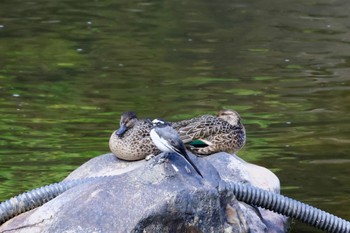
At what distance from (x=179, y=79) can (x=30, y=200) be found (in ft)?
21.1

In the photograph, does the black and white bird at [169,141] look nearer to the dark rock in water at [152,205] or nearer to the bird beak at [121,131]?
the dark rock in water at [152,205]

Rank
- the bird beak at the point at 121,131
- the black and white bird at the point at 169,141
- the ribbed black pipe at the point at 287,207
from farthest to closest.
Answer: 1. the bird beak at the point at 121,131
2. the ribbed black pipe at the point at 287,207
3. the black and white bird at the point at 169,141

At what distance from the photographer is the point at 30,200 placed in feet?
22.7

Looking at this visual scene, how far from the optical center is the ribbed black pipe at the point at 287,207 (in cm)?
686

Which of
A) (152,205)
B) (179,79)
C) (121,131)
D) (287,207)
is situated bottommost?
(179,79)

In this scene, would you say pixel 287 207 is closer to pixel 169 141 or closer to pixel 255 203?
pixel 255 203

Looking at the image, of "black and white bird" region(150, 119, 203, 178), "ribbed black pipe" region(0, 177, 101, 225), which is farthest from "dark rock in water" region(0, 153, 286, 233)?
"ribbed black pipe" region(0, 177, 101, 225)

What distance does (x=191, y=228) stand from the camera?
5797 millimetres

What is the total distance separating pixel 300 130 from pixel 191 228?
4953mm

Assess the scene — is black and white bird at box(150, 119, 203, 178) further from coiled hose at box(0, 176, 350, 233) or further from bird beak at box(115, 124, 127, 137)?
bird beak at box(115, 124, 127, 137)

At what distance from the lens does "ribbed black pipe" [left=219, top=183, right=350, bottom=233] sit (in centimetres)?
686

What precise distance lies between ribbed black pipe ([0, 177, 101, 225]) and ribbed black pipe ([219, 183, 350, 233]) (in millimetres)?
1079

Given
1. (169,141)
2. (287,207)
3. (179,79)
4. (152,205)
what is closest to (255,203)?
(287,207)

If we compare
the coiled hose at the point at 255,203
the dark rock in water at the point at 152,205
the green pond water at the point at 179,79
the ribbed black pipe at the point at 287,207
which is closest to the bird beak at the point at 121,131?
the green pond water at the point at 179,79
